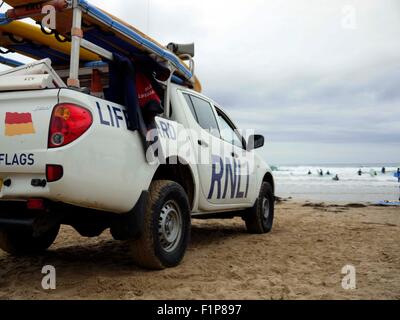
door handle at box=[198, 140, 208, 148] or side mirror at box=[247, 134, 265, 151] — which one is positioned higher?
side mirror at box=[247, 134, 265, 151]

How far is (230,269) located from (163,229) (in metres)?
0.77

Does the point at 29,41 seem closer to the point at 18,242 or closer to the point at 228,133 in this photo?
the point at 18,242

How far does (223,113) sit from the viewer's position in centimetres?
573

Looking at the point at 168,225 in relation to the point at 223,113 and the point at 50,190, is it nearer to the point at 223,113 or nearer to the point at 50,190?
the point at 50,190

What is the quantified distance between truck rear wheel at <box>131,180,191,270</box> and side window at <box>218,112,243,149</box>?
161 cm

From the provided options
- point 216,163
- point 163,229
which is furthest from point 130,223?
point 216,163

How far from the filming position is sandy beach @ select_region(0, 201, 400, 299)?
315 centimetres

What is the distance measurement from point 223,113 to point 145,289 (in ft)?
10.2

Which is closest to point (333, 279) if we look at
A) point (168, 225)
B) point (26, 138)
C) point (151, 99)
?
point (168, 225)

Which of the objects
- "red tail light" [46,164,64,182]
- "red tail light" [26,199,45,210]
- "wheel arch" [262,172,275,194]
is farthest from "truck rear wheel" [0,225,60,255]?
"wheel arch" [262,172,275,194]

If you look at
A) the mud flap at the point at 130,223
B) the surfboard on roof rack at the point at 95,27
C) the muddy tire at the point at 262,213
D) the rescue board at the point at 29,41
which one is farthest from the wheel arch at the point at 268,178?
the mud flap at the point at 130,223

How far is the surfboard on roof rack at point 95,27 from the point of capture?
122 inches

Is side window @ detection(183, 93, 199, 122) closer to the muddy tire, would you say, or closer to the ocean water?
the muddy tire

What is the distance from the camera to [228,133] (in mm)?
5586
